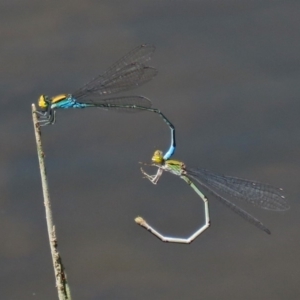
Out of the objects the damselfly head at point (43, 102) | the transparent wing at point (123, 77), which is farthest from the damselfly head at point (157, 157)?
the transparent wing at point (123, 77)

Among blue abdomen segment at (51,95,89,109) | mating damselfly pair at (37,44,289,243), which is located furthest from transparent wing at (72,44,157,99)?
blue abdomen segment at (51,95,89,109)

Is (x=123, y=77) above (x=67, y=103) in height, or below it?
above

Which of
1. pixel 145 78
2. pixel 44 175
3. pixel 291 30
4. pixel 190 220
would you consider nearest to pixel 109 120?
pixel 190 220

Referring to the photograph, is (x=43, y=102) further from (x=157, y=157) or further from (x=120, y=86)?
(x=120, y=86)

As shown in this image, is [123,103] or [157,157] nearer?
[157,157]

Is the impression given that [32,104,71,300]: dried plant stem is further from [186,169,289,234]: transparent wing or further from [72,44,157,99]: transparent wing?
[72,44,157,99]: transparent wing

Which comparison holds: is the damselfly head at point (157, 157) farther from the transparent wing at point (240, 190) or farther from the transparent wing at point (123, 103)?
the transparent wing at point (123, 103)

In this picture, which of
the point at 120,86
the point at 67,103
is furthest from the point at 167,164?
the point at 120,86
